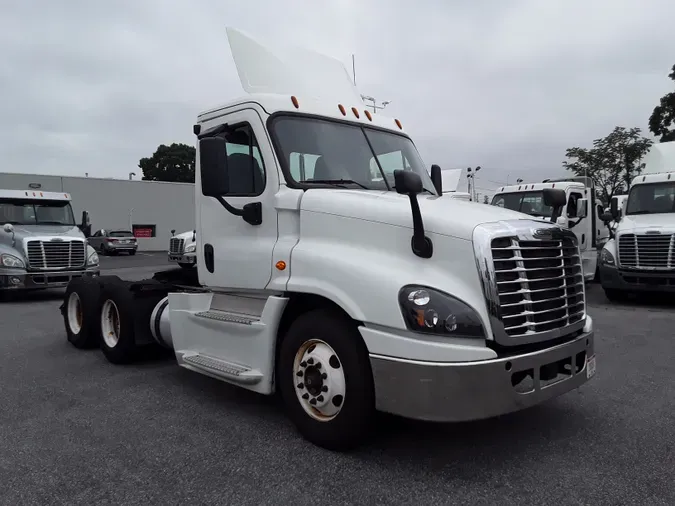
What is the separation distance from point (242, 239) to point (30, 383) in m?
2.97

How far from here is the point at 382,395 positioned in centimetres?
342

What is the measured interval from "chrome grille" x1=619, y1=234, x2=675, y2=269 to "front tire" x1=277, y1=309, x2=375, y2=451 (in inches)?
344

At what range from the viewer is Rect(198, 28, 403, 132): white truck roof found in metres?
4.78

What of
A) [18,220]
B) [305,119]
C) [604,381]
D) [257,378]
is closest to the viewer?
[257,378]

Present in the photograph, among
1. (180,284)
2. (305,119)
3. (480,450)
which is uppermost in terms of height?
(305,119)

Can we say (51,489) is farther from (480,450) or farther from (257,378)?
(480,450)

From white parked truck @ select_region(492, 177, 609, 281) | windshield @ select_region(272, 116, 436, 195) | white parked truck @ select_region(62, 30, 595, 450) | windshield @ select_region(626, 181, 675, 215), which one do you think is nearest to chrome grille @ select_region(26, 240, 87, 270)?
white parked truck @ select_region(62, 30, 595, 450)

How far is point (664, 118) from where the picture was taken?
125 ft

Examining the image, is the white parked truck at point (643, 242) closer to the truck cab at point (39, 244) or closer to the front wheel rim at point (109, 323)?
the front wheel rim at point (109, 323)

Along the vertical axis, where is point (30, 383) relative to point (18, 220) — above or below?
below

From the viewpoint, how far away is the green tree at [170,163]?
67.8 meters

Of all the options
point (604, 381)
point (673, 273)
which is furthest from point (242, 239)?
point (673, 273)

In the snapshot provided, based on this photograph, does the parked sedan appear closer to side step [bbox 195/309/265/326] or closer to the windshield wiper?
side step [bbox 195/309/265/326]

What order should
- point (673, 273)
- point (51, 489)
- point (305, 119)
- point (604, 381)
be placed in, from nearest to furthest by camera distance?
point (51, 489) < point (305, 119) < point (604, 381) < point (673, 273)
